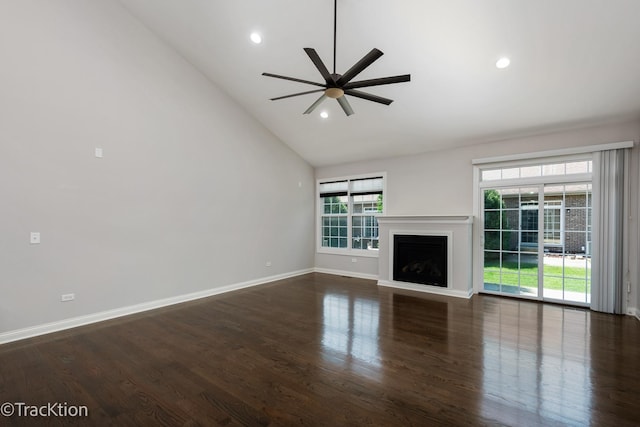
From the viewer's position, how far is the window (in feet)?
22.0

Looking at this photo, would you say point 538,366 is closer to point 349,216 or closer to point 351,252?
point 351,252

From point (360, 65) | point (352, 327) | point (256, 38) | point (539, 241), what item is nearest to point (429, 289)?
point (539, 241)

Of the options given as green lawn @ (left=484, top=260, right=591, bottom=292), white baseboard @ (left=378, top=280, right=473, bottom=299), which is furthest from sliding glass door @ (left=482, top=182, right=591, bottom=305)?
white baseboard @ (left=378, top=280, right=473, bottom=299)

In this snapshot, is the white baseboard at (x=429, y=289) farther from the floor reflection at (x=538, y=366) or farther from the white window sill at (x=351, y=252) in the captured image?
the floor reflection at (x=538, y=366)

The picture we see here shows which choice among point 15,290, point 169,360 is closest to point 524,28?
point 169,360

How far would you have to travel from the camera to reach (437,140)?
5449mm

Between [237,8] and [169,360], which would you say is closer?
[169,360]

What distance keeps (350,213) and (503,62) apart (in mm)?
4248

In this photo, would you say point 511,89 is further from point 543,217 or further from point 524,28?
point 543,217

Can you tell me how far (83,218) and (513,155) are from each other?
21.4 feet

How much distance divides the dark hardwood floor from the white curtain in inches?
12.4

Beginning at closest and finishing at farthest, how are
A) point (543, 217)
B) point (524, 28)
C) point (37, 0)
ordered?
point (524, 28) < point (37, 0) < point (543, 217)

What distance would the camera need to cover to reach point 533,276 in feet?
15.9

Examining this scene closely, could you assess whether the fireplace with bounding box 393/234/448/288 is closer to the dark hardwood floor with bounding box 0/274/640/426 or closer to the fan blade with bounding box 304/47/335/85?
the dark hardwood floor with bounding box 0/274/640/426
